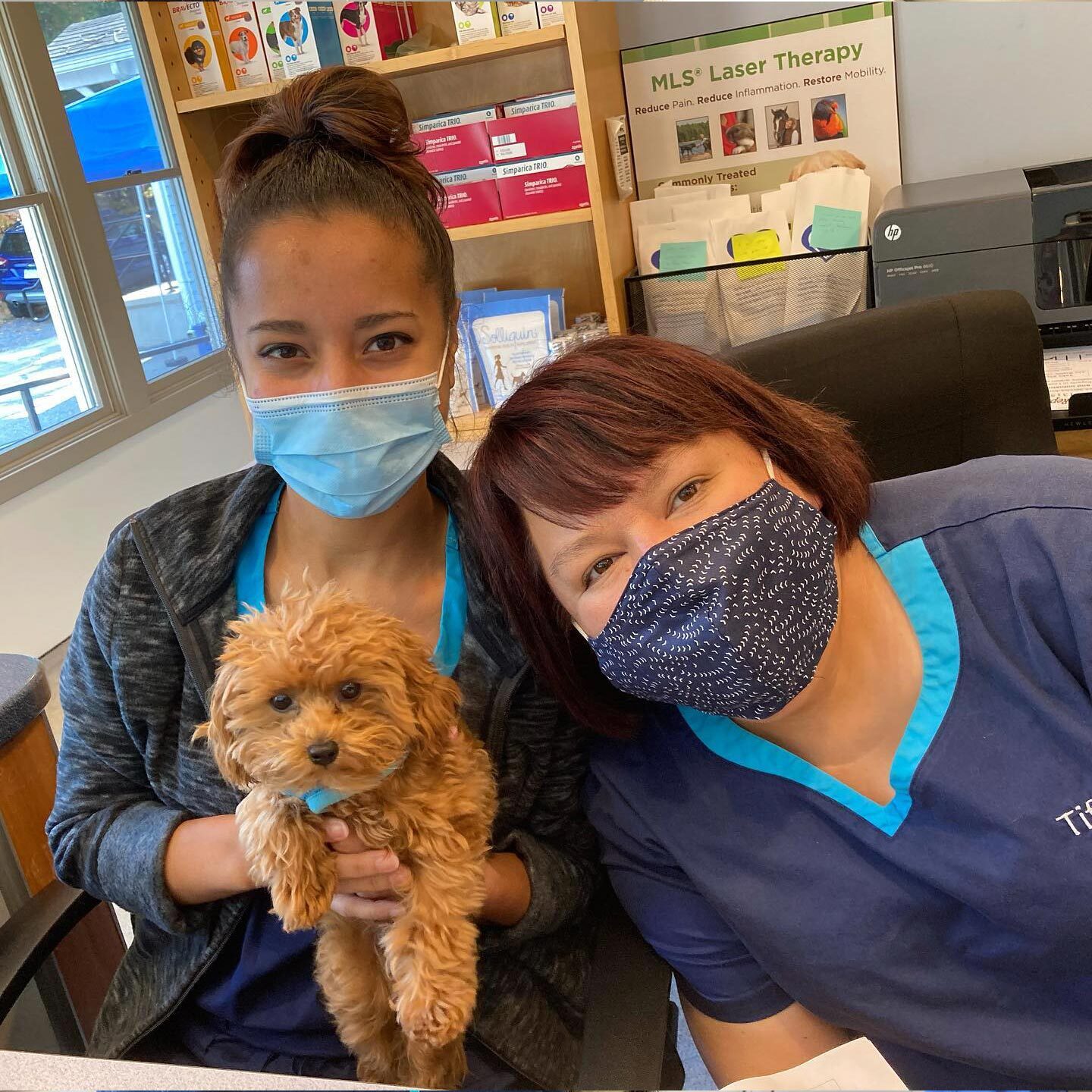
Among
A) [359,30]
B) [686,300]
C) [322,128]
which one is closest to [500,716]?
[322,128]

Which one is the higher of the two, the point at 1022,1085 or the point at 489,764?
the point at 489,764

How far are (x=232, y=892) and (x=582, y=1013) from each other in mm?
533

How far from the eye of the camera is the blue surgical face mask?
1.34 m

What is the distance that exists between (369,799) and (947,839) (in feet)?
2.23

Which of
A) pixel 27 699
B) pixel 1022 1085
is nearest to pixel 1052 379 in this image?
pixel 1022 1085

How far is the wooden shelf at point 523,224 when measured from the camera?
2.95 meters

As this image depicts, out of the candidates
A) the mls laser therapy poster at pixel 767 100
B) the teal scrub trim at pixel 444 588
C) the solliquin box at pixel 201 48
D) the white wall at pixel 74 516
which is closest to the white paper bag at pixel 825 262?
the mls laser therapy poster at pixel 767 100

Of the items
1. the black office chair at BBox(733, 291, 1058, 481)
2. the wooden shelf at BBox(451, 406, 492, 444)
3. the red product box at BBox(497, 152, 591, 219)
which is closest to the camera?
the black office chair at BBox(733, 291, 1058, 481)

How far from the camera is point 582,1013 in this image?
146 cm

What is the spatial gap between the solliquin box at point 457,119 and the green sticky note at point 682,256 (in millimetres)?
632

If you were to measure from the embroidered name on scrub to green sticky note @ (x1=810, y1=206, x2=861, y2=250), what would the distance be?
6.84 feet

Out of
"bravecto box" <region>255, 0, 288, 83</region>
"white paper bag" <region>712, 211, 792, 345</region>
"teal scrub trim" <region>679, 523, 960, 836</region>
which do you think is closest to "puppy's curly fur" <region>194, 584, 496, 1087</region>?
"teal scrub trim" <region>679, 523, 960, 836</region>

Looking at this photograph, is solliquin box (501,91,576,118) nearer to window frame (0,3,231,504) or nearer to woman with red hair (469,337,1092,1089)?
woman with red hair (469,337,1092,1089)

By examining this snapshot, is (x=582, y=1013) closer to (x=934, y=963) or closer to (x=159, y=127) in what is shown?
(x=934, y=963)
